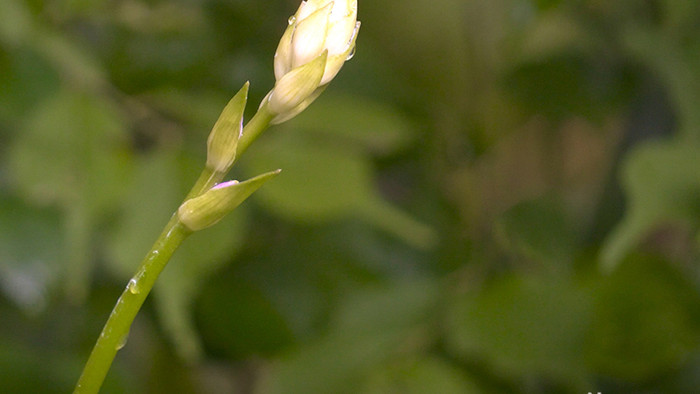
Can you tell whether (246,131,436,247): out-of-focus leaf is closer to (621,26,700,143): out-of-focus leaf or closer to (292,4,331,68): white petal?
(621,26,700,143): out-of-focus leaf

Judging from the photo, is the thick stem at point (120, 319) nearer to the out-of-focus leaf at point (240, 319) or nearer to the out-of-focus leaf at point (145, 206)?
the out-of-focus leaf at point (145, 206)

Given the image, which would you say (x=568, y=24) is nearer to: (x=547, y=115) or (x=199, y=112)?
(x=547, y=115)

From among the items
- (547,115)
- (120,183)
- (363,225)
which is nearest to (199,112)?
(120,183)

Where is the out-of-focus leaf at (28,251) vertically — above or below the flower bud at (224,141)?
above

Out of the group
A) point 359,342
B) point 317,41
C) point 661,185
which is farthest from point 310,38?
point 359,342

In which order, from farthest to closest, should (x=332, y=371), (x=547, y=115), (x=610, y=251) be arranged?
(x=547, y=115) → (x=332, y=371) → (x=610, y=251)

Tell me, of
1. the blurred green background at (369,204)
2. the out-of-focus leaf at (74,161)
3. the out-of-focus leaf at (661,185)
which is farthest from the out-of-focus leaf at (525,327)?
the out-of-focus leaf at (74,161)

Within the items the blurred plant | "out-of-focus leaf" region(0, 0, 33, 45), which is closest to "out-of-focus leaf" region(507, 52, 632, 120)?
"out-of-focus leaf" region(0, 0, 33, 45)
